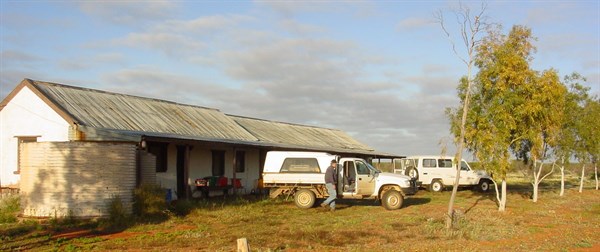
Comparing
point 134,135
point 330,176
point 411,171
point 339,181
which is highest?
point 134,135

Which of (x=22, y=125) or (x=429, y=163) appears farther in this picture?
(x=429, y=163)

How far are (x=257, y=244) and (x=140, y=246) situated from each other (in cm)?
244

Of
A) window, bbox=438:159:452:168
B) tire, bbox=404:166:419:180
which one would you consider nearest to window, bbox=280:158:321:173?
tire, bbox=404:166:419:180

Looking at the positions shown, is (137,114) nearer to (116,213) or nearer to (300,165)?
(300,165)

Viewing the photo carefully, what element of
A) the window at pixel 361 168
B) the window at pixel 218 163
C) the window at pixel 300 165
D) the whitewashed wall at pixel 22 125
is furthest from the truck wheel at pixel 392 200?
the whitewashed wall at pixel 22 125

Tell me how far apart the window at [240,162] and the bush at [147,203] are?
1105 cm

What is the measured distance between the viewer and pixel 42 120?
773 inches

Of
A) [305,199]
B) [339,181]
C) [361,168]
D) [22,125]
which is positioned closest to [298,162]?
[305,199]

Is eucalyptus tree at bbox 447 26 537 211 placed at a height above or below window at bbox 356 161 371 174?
above

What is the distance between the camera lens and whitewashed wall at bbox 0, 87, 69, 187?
19.4 meters

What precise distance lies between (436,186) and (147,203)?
19.7 meters

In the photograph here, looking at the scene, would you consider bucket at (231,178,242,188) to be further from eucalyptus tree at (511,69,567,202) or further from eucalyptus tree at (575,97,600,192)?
eucalyptus tree at (575,97,600,192)

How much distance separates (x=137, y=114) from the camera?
23312 millimetres

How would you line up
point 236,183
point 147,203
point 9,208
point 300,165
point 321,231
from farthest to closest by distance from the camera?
1. point 236,183
2. point 300,165
3. point 9,208
4. point 147,203
5. point 321,231
